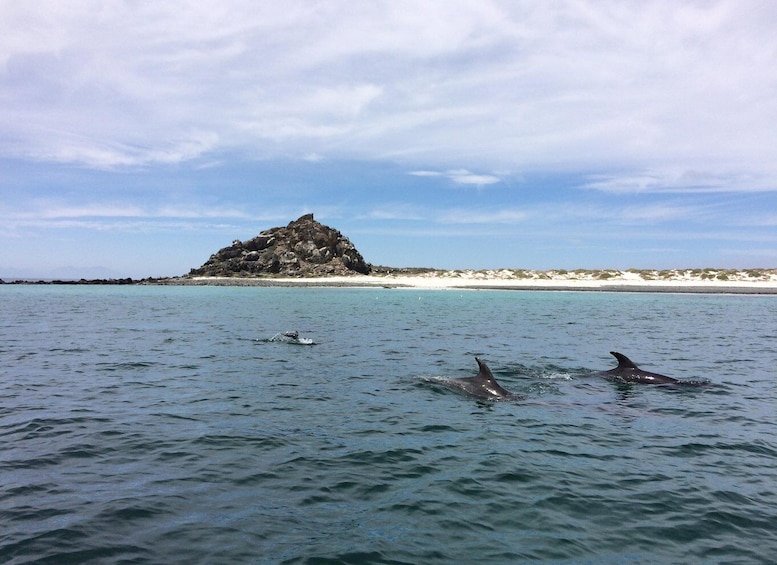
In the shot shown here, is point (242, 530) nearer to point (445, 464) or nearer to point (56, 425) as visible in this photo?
point (445, 464)

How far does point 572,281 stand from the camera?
441ft

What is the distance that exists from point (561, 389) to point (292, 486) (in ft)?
38.8

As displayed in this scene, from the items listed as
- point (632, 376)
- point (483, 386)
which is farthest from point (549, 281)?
point (483, 386)

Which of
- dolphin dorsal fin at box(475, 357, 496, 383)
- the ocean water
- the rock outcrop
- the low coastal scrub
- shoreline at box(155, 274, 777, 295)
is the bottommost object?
the ocean water

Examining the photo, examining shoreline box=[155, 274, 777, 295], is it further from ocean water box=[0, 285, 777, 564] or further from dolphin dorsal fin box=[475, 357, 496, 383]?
dolphin dorsal fin box=[475, 357, 496, 383]

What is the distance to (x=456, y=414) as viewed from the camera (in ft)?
48.2

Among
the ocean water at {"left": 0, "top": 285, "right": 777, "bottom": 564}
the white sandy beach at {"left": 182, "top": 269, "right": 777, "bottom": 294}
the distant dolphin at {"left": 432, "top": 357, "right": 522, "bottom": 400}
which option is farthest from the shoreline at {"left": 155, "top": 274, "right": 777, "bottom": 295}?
the distant dolphin at {"left": 432, "top": 357, "right": 522, "bottom": 400}

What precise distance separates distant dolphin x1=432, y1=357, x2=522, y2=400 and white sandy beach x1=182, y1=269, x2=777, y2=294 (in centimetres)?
10372

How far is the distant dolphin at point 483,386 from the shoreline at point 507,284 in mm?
103329

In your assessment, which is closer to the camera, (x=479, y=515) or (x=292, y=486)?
(x=479, y=515)

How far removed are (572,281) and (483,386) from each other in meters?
126

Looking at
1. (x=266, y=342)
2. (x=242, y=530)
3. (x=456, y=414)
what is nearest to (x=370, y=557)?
(x=242, y=530)

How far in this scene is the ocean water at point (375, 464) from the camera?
736cm

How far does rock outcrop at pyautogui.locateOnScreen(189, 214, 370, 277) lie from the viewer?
155875 millimetres
